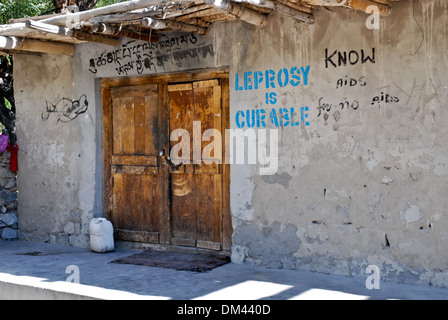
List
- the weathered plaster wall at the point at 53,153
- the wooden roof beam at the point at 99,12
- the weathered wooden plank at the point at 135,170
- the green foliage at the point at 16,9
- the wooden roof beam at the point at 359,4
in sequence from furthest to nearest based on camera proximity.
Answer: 1. the green foliage at the point at 16,9
2. the weathered plaster wall at the point at 53,153
3. the weathered wooden plank at the point at 135,170
4. the wooden roof beam at the point at 99,12
5. the wooden roof beam at the point at 359,4

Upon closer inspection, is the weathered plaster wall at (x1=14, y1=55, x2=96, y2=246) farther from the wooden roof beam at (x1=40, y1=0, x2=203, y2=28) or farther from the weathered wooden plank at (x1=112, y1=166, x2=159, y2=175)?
the wooden roof beam at (x1=40, y1=0, x2=203, y2=28)

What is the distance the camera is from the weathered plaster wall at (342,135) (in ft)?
16.6

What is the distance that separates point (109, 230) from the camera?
23.8 ft

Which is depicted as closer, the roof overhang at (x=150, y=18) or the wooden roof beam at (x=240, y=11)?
the wooden roof beam at (x=240, y=11)

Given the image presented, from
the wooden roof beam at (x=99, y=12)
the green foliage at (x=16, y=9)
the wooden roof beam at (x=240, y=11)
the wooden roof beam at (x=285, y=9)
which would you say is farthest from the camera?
the green foliage at (x=16, y=9)

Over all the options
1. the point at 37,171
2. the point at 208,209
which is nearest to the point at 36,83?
the point at 37,171

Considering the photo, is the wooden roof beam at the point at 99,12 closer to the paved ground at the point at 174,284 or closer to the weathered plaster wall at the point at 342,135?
the weathered plaster wall at the point at 342,135

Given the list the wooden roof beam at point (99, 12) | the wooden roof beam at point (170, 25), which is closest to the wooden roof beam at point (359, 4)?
the wooden roof beam at point (99, 12)

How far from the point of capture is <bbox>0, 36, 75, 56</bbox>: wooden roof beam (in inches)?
271

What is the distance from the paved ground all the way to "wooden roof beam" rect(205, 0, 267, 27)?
2657 millimetres

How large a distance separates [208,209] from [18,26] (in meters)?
3.17

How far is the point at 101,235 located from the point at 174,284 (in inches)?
80.4

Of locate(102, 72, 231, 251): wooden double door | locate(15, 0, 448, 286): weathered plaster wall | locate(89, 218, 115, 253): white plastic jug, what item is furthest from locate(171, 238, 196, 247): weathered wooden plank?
locate(89, 218, 115, 253): white plastic jug

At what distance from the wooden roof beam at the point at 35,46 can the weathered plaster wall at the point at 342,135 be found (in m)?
1.05
